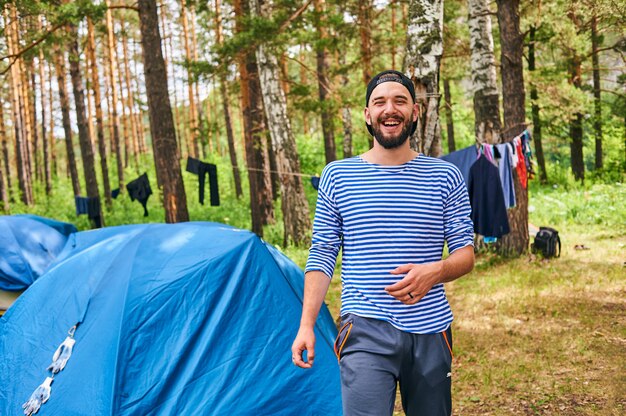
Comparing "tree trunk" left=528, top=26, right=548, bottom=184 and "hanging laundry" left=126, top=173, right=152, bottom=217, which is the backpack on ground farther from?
"hanging laundry" left=126, top=173, right=152, bottom=217

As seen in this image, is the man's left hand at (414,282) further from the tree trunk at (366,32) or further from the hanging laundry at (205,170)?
the tree trunk at (366,32)

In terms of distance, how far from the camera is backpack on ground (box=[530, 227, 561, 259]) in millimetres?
9266

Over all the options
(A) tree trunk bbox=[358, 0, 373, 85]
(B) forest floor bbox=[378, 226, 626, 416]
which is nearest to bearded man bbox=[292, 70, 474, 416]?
(B) forest floor bbox=[378, 226, 626, 416]

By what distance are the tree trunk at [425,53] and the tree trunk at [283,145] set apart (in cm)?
561

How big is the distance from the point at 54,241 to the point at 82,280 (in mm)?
3030

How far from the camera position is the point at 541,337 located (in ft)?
19.3

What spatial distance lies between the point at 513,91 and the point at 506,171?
192 cm

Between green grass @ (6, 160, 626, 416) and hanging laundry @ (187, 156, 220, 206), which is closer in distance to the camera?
green grass @ (6, 160, 626, 416)

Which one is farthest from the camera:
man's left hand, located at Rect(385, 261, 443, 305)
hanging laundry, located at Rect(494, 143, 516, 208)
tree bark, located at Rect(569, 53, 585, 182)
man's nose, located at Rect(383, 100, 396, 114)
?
tree bark, located at Rect(569, 53, 585, 182)

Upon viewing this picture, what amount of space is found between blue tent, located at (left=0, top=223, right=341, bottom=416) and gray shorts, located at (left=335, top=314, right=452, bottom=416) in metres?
1.84

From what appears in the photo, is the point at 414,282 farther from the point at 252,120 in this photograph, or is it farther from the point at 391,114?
the point at 252,120

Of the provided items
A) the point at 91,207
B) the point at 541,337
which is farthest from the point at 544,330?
the point at 91,207

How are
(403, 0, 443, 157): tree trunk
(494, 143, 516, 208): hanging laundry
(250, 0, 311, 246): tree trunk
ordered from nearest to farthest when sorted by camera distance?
(403, 0, 443, 157): tree trunk < (494, 143, 516, 208): hanging laundry < (250, 0, 311, 246): tree trunk

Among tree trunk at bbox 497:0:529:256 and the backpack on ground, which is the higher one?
tree trunk at bbox 497:0:529:256
